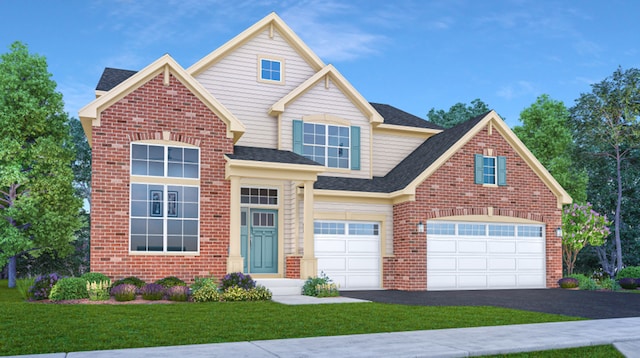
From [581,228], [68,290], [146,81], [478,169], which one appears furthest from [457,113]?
[68,290]

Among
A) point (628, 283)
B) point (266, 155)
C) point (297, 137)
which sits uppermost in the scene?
point (297, 137)

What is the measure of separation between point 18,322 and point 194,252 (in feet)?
23.6

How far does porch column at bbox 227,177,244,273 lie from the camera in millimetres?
18094

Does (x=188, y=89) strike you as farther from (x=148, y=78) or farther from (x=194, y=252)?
(x=194, y=252)

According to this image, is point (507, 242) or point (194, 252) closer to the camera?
point (194, 252)

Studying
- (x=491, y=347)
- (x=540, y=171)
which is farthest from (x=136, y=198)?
(x=540, y=171)

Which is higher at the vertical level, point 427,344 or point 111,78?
point 111,78

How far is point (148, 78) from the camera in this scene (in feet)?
59.9

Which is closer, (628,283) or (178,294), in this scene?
(178,294)

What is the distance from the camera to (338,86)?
2378cm

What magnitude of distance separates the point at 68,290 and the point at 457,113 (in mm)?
33664

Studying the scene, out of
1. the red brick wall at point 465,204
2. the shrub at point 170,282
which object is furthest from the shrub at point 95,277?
the red brick wall at point 465,204

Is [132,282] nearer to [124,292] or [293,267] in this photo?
[124,292]

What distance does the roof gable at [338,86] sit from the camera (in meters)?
22.4
